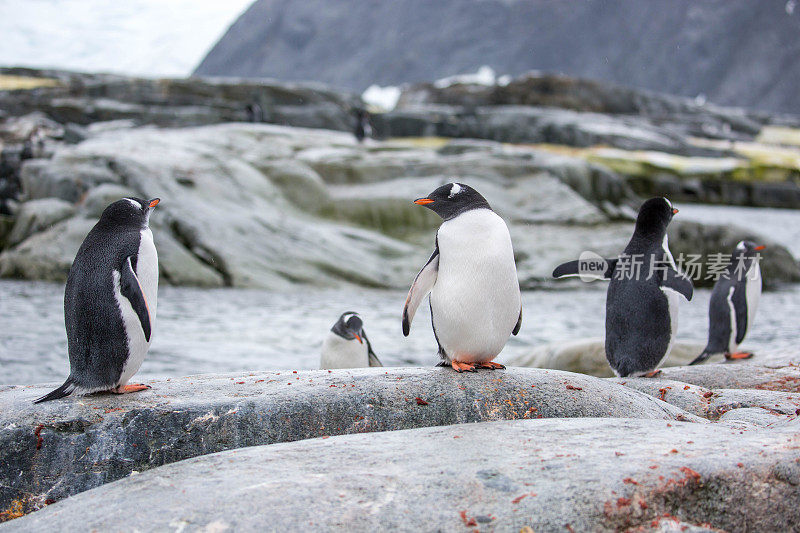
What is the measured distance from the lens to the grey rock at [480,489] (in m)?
2.07

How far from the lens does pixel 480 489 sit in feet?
7.22

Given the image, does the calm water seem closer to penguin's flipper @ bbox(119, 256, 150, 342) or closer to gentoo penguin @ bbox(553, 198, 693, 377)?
gentoo penguin @ bbox(553, 198, 693, 377)

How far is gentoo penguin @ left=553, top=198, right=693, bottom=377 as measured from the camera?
5.02 meters

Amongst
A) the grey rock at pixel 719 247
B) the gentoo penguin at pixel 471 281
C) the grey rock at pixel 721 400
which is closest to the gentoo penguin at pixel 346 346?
the gentoo penguin at pixel 471 281

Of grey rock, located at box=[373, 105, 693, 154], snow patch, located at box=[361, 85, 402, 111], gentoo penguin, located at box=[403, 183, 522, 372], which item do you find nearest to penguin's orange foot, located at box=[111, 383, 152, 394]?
gentoo penguin, located at box=[403, 183, 522, 372]

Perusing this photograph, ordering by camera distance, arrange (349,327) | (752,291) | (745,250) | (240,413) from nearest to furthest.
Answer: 1. (240,413)
2. (349,327)
3. (752,291)
4. (745,250)

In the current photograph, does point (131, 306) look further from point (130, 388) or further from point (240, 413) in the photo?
point (240, 413)

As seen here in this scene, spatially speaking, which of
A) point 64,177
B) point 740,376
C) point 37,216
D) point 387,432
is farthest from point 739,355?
point 64,177

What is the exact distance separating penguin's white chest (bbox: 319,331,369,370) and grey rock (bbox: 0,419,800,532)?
3359 millimetres

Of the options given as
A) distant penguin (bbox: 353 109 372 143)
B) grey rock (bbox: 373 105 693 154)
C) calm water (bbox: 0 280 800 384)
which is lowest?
calm water (bbox: 0 280 800 384)

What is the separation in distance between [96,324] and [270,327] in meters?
6.21

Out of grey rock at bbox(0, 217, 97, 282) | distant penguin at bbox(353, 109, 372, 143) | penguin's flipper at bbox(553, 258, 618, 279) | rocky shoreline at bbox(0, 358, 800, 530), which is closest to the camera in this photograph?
rocky shoreline at bbox(0, 358, 800, 530)

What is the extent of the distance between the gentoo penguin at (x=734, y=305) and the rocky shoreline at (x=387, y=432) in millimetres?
2552

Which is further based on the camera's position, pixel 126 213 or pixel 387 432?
pixel 126 213
